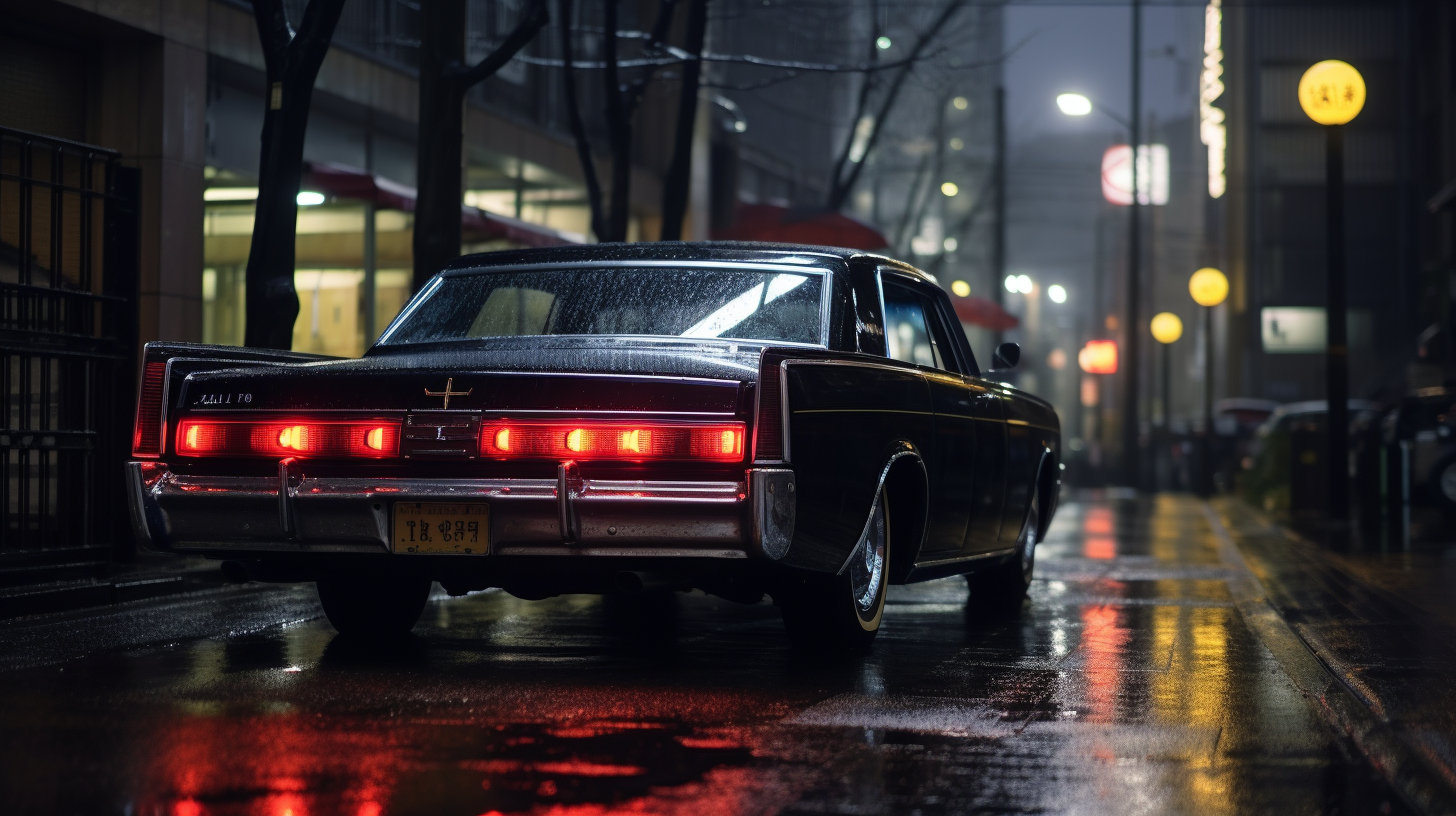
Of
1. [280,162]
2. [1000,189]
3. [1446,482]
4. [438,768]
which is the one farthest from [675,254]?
[1000,189]

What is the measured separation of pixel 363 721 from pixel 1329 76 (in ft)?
46.3

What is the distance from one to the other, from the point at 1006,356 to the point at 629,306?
102 inches

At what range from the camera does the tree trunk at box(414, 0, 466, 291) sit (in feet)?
40.6

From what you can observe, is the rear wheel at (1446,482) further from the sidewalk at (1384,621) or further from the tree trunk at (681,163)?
the tree trunk at (681,163)

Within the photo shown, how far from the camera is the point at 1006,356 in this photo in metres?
9.43

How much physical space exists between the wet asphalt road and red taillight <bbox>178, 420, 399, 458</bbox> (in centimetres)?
79

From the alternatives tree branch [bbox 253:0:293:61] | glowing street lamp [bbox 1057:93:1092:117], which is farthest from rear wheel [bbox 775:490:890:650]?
glowing street lamp [bbox 1057:93:1092:117]

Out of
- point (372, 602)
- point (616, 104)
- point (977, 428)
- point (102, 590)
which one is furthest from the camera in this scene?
point (616, 104)

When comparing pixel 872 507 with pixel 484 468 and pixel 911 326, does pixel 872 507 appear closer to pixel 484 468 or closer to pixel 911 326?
pixel 484 468

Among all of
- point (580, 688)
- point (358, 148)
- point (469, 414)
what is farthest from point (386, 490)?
point (358, 148)

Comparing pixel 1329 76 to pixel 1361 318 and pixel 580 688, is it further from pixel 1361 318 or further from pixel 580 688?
pixel 1361 318

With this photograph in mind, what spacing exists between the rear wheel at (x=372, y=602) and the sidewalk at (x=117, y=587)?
2.61ft

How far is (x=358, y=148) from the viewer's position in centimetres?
1869

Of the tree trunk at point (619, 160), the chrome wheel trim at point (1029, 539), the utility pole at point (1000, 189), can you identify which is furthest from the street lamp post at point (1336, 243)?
the utility pole at point (1000, 189)
